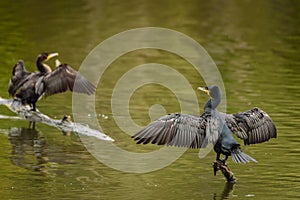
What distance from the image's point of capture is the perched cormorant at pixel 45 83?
14.0 metres

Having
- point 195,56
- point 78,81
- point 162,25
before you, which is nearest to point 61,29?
point 162,25

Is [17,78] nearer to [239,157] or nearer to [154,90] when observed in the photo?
[154,90]

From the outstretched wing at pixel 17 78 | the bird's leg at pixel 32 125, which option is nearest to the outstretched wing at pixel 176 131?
the bird's leg at pixel 32 125

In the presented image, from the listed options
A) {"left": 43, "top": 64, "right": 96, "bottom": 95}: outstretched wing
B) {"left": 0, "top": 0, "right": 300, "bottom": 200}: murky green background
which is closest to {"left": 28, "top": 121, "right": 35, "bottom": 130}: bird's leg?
{"left": 0, "top": 0, "right": 300, "bottom": 200}: murky green background

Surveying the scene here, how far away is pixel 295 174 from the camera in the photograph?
11406mm

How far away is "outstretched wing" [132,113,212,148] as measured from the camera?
10328mm

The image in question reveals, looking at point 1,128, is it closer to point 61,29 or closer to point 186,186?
point 186,186

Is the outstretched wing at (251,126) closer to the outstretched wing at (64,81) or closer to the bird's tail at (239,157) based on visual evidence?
the bird's tail at (239,157)

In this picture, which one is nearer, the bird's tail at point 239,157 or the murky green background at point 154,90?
the bird's tail at point 239,157

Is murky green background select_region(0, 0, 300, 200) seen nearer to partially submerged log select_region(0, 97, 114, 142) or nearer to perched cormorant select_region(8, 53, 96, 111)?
partially submerged log select_region(0, 97, 114, 142)

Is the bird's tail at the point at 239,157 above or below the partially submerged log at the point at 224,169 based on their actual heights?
above

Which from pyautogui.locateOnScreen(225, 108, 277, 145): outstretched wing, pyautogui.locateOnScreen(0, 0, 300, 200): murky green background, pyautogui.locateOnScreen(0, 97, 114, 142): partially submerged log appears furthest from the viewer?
pyautogui.locateOnScreen(0, 97, 114, 142): partially submerged log

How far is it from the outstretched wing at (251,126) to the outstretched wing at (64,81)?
3372 millimetres

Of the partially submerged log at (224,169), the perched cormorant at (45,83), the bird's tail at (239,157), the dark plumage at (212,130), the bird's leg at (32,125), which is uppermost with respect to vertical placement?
the perched cormorant at (45,83)
